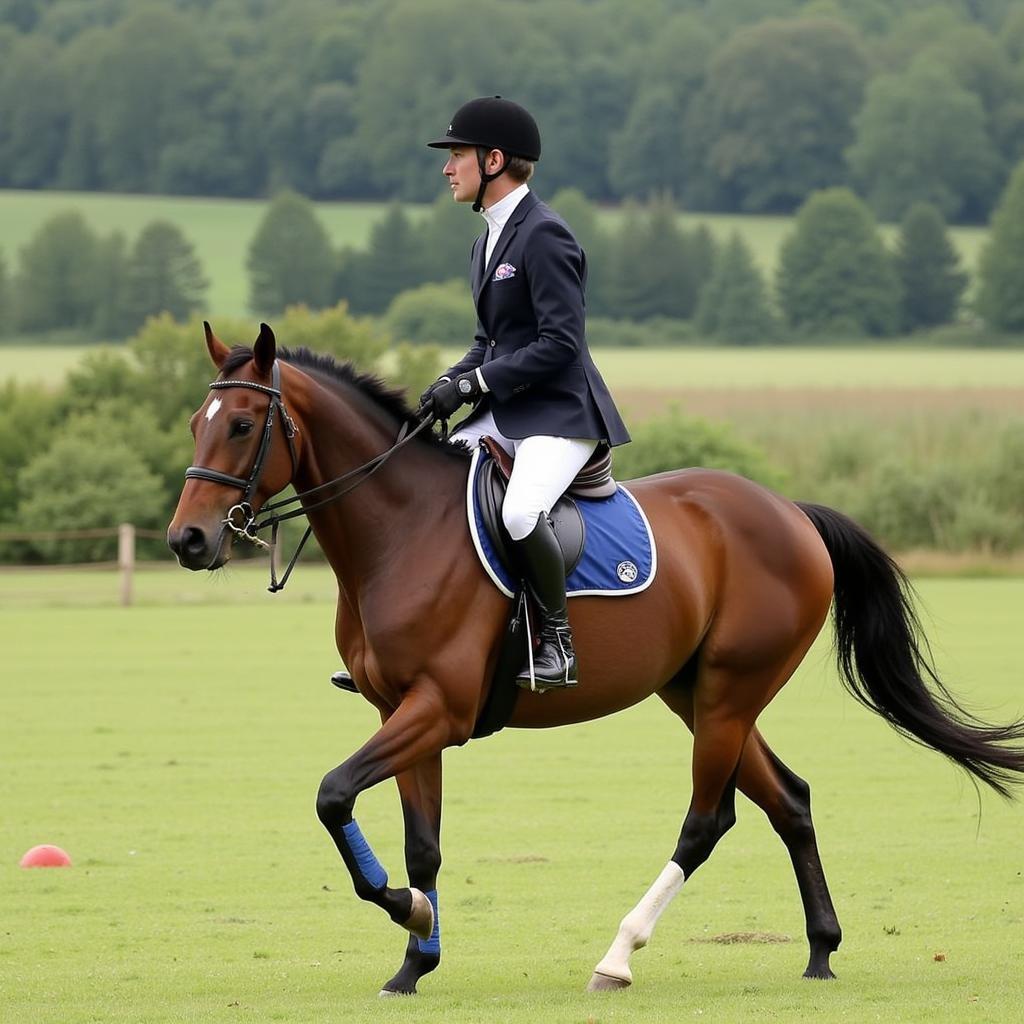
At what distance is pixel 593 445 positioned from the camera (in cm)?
723

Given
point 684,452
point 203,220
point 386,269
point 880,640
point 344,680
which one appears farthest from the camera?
point 203,220

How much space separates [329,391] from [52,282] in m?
84.2

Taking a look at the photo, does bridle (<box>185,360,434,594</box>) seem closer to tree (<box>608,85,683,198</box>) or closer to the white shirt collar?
the white shirt collar

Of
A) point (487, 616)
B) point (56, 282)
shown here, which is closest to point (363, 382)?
point (487, 616)

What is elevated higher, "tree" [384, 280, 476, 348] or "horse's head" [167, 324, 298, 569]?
"horse's head" [167, 324, 298, 569]

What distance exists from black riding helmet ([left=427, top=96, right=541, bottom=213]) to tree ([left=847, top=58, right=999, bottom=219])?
339 ft

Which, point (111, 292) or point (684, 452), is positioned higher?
point (684, 452)

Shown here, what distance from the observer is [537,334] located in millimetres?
7121

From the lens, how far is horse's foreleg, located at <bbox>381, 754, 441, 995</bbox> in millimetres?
6824

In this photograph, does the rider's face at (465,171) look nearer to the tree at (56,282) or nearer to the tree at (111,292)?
the tree at (111,292)

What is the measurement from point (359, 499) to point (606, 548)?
990 millimetres

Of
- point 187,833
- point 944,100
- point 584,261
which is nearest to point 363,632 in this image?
point 584,261

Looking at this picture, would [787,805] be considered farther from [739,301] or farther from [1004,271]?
[739,301]

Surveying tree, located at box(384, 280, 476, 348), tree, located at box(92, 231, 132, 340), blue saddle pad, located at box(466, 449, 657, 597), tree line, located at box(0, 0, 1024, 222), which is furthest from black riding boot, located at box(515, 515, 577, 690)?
tree line, located at box(0, 0, 1024, 222)
